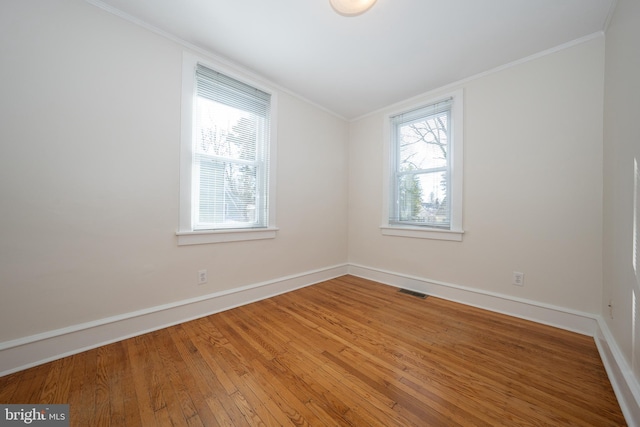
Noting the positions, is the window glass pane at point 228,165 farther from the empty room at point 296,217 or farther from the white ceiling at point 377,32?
the white ceiling at point 377,32

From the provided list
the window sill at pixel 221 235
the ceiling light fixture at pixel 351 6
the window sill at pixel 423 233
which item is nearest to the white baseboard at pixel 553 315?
the window sill at pixel 423 233

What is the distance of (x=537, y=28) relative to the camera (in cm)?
190

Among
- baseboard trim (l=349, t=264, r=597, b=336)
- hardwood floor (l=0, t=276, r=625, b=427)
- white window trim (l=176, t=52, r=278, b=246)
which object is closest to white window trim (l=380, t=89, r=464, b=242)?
baseboard trim (l=349, t=264, r=597, b=336)

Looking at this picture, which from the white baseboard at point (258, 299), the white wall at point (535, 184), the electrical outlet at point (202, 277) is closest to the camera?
the white baseboard at point (258, 299)

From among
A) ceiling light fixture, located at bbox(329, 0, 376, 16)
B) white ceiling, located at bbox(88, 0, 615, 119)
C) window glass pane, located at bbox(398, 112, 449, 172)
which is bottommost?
window glass pane, located at bbox(398, 112, 449, 172)

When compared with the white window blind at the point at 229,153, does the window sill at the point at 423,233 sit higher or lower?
lower

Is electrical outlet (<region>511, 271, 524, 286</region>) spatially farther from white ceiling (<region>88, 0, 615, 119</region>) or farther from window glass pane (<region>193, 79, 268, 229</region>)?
window glass pane (<region>193, 79, 268, 229</region>)

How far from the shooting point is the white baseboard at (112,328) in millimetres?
1457

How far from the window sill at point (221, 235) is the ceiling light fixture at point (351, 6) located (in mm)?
2079

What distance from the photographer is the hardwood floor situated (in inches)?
45.7

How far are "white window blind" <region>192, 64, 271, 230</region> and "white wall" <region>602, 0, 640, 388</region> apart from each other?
281 cm

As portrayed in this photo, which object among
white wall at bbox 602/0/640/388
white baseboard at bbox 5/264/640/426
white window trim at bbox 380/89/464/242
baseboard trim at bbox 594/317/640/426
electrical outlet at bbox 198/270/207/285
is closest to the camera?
baseboard trim at bbox 594/317/640/426

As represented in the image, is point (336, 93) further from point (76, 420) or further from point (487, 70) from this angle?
point (76, 420)

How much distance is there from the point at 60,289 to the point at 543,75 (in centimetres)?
434
